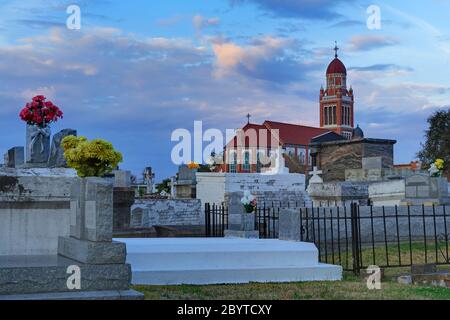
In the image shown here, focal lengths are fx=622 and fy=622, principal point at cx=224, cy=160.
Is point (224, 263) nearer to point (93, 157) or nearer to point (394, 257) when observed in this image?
point (93, 157)

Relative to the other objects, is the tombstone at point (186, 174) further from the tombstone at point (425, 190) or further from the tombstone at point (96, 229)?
the tombstone at point (96, 229)

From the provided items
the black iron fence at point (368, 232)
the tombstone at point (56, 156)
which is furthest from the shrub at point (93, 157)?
the black iron fence at point (368, 232)

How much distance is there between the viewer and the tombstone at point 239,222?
14.8m

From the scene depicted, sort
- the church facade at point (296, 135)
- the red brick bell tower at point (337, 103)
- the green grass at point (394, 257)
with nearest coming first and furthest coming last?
1. the green grass at point (394, 257)
2. the church facade at point (296, 135)
3. the red brick bell tower at point (337, 103)

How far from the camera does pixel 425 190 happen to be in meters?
21.7

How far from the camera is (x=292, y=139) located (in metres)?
95.8

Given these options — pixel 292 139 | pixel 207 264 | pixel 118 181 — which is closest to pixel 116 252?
pixel 207 264

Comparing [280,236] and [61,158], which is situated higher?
[61,158]

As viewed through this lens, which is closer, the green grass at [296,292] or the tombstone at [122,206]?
the green grass at [296,292]

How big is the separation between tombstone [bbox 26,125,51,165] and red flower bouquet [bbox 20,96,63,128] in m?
0.15

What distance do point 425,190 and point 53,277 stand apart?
55.2ft

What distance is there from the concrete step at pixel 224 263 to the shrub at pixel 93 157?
1.93m
